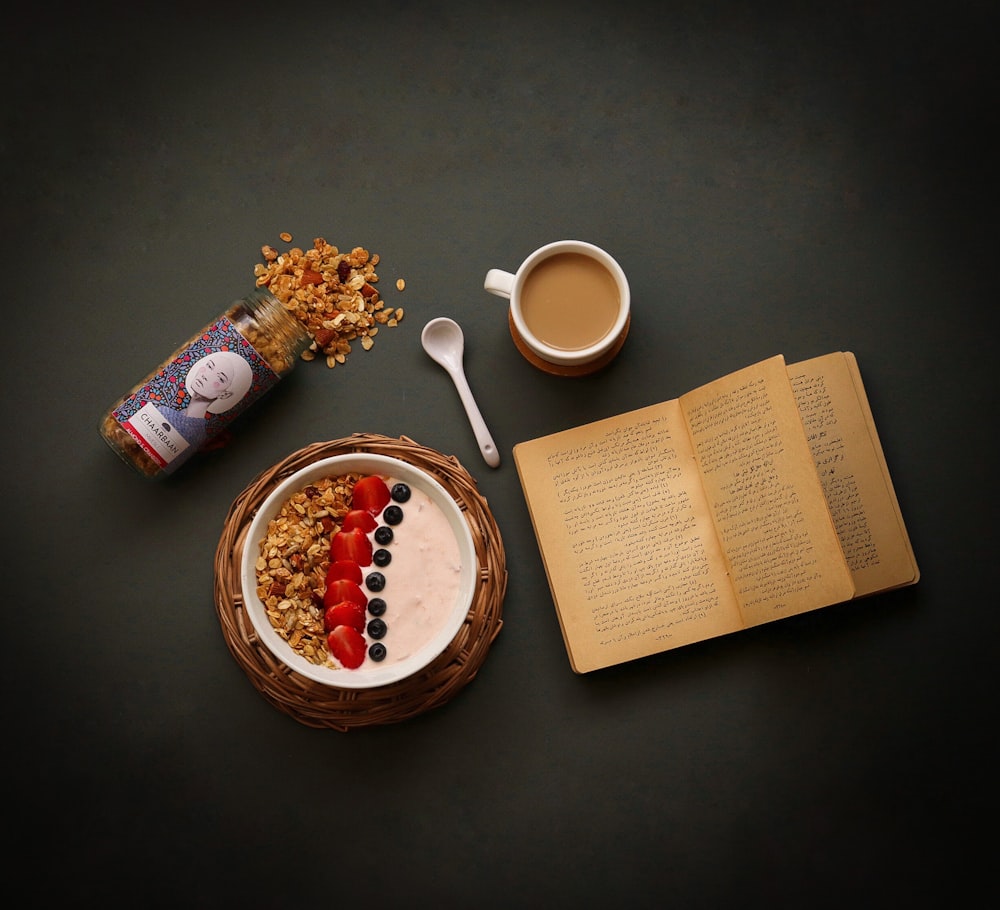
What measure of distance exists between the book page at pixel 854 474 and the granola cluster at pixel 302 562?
2.18ft

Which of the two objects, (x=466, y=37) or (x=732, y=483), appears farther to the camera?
(x=466, y=37)

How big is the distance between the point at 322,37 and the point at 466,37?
0.22m

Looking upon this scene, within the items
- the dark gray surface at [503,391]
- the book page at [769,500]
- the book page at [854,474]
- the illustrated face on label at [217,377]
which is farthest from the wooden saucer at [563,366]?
the illustrated face on label at [217,377]

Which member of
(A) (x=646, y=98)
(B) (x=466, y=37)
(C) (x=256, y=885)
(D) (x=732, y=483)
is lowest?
(C) (x=256, y=885)

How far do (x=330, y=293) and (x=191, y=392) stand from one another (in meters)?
0.25

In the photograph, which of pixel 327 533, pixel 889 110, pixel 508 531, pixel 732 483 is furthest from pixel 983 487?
pixel 327 533

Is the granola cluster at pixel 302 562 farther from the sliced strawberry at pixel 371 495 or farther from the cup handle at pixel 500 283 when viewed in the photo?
the cup handle at pixel 500 283

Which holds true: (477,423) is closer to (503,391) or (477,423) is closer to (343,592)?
(503,391)

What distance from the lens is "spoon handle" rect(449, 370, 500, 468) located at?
1193 mm

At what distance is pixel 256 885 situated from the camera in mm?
1182

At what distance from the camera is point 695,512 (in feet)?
3.89

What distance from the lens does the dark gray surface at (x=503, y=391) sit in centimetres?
119

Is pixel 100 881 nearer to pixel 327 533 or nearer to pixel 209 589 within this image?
pixel 209 589

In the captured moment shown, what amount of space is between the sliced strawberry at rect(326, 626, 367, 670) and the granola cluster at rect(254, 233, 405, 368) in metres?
0.39
